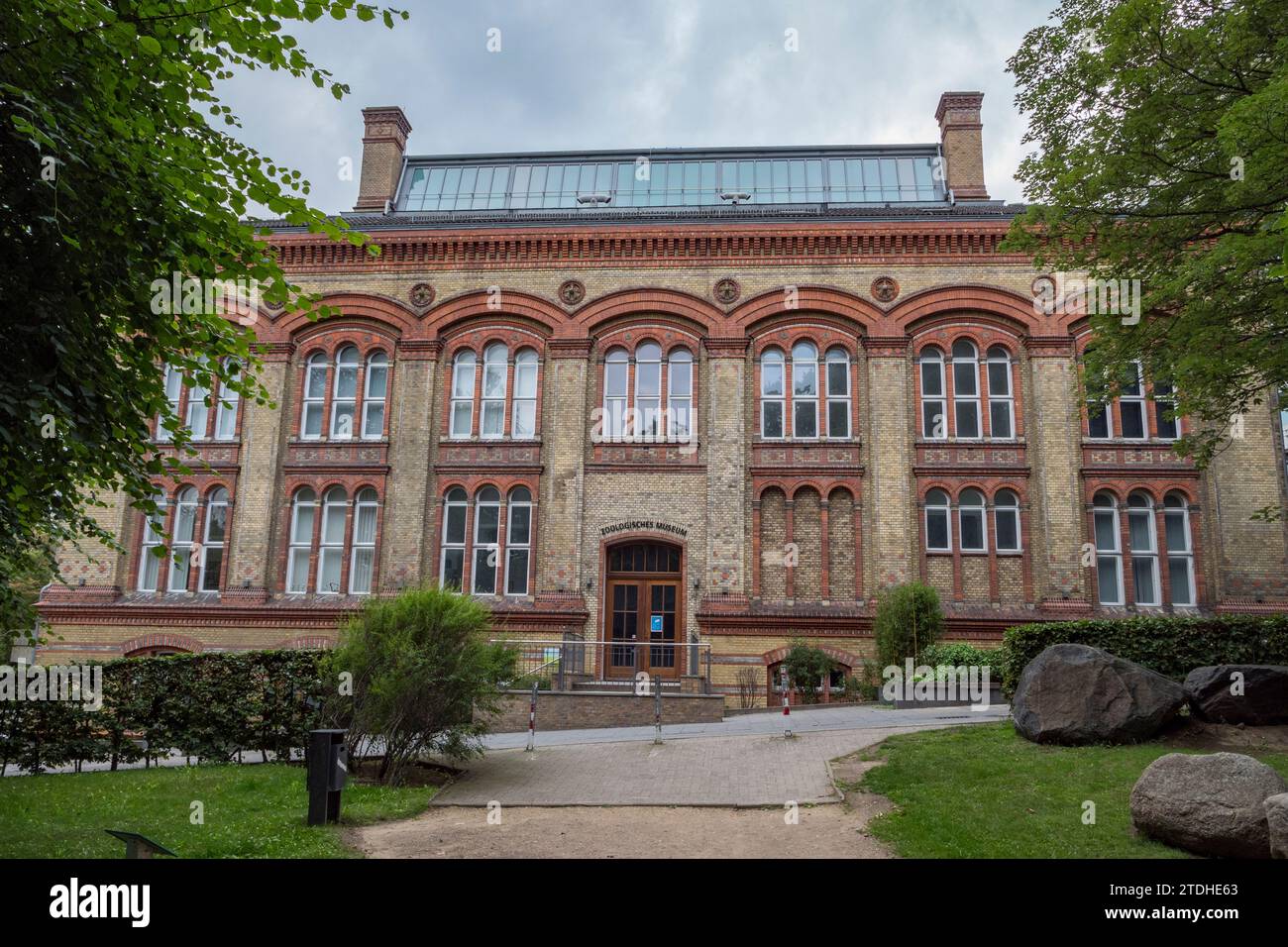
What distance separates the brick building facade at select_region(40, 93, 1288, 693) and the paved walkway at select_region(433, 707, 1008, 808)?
573 cm

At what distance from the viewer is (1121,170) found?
11.5m

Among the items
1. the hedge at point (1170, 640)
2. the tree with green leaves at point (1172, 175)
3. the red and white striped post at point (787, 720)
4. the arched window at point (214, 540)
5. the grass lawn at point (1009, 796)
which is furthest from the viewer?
the arched window at point (214, 540)

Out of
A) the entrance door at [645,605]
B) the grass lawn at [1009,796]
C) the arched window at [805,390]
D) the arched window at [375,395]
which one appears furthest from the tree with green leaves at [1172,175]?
the arched window at [375,395]

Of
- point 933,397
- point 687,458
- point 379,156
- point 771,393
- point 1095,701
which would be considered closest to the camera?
point 1095,701

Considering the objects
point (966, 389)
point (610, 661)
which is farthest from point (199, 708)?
point (966, 389)

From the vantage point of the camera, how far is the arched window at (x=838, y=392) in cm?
2286

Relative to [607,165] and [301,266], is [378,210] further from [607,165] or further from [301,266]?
[607,165]

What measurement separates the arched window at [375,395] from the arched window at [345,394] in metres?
0.30

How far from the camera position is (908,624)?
19484 mm

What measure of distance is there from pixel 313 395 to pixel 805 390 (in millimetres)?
12740

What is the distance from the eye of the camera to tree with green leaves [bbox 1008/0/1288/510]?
403 inches

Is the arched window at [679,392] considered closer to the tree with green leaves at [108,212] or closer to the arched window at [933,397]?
the arched window at [933,397]

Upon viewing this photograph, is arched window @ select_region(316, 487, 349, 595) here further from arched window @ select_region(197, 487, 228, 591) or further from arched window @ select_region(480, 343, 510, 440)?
arched window @ select_region(480, 343, 510, 440)

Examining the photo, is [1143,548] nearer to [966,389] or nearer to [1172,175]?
[966,389]
